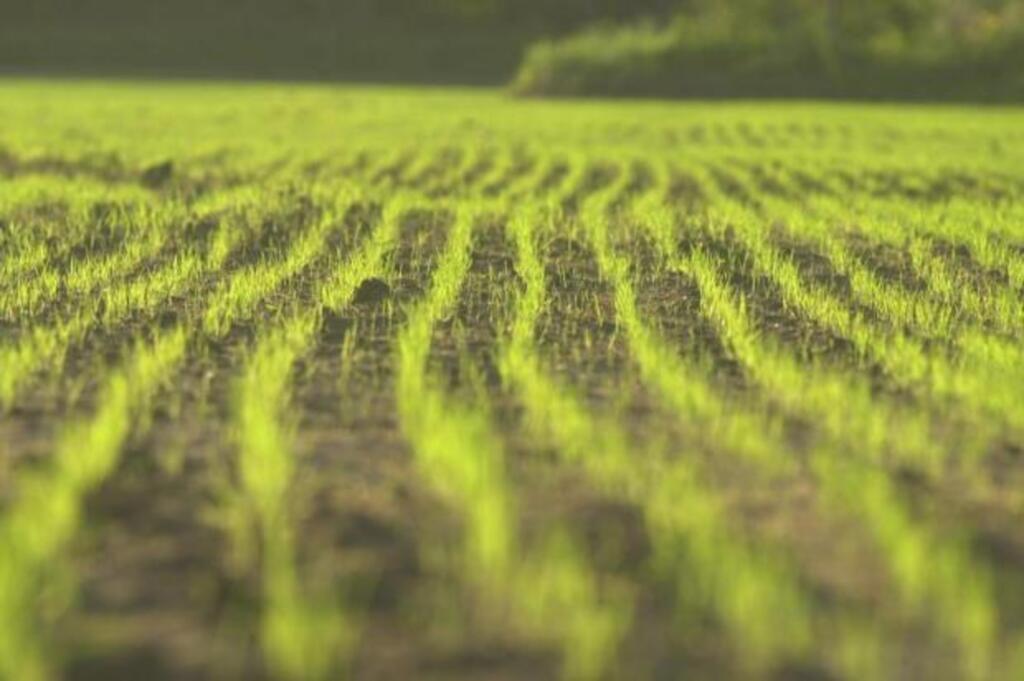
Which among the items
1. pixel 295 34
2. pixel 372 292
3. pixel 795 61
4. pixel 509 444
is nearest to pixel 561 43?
pixel 795 61

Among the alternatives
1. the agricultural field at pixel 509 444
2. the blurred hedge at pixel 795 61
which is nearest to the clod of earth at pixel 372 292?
the agricultural field at pixel 509 444

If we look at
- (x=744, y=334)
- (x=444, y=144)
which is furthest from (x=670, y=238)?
(x=444, y=144)

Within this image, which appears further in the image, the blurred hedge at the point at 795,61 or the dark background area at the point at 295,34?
the dark background area at the point at 295,34

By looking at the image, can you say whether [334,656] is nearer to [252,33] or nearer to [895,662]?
[895,662]

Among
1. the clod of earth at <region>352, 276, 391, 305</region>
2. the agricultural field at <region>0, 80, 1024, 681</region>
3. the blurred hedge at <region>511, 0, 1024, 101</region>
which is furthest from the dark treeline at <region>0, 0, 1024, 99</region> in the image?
the clod of earth at <region>352, 276, 391, 305</region>

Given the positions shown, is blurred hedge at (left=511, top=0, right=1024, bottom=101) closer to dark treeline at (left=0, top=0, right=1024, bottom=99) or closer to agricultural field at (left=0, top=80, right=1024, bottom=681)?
dark treeline at (left=0, top=0, right=1024, bottom=99)

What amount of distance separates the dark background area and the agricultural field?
Result: 2410 cm

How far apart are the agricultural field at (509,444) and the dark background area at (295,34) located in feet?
79.1

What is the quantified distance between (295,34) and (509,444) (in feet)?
102

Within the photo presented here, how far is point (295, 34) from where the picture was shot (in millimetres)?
33000

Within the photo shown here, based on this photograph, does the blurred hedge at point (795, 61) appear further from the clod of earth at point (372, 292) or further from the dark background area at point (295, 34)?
the clod of earth at point (372, 292)

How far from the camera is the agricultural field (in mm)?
2080

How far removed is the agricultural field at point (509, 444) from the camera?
2.08m

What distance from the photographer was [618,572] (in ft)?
7.62
